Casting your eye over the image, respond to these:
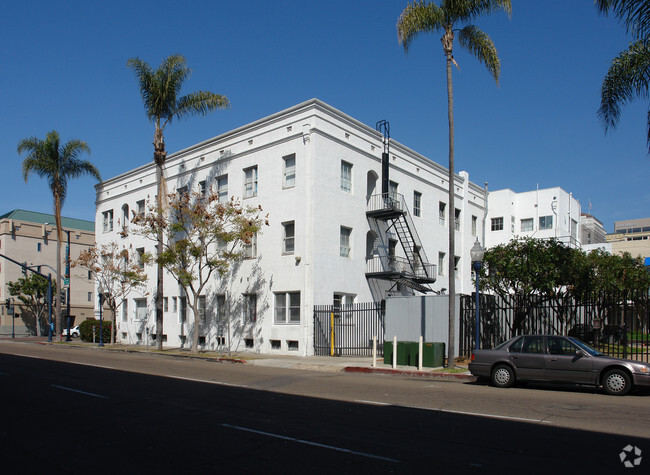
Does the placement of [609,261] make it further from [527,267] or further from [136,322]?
[136,322]

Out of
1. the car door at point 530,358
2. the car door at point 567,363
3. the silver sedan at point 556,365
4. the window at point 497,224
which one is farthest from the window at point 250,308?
the window at point 497,224

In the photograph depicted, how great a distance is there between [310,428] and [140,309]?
106 ft

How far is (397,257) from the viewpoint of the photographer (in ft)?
101

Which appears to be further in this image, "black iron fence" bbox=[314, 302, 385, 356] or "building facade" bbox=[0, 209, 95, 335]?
"building facade" bbox=[0, 209, 95, 335]

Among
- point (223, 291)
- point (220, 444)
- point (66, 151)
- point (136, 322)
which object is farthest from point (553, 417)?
point (66, 151)

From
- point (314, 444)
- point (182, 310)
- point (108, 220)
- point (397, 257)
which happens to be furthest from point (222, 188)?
point (314, 444)

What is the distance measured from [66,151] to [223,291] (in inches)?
754

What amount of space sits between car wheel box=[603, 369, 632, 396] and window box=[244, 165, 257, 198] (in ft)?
66.5

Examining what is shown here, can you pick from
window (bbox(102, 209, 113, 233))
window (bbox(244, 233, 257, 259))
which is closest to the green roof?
window (bbox(102, 209, 113, 233))

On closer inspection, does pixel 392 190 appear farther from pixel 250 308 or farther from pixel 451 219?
pixel 451 219

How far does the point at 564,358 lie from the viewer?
1365 cm

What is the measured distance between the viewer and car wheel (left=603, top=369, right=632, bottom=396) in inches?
503

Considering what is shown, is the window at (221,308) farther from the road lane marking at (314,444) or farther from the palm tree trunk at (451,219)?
the road lane marking at (314,444)

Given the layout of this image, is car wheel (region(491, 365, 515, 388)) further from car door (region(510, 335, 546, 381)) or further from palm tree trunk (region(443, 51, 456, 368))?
palm tree trunk (region(443, 51, 456, 368))
